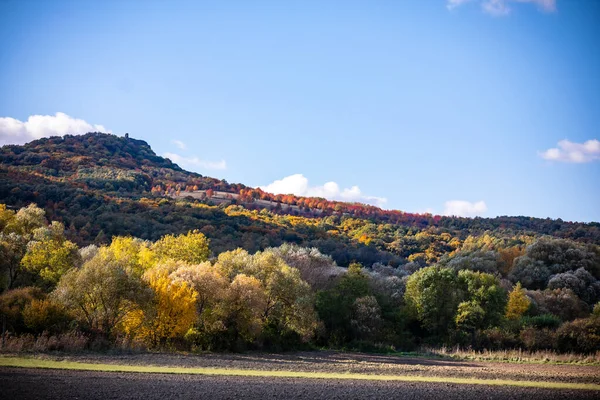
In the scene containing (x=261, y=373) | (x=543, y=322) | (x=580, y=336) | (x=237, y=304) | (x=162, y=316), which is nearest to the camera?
(x=261, y=373)

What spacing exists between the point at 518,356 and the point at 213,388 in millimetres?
39505

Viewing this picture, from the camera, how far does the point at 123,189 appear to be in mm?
172875

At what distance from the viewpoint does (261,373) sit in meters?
33.0

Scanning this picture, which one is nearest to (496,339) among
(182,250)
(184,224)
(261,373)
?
(261,373)

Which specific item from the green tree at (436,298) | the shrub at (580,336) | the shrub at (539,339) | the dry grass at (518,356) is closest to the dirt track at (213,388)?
the dry grass at (518,356)

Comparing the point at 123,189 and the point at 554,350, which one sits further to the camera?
the point at 123,189

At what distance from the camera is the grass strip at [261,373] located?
96.0 ft

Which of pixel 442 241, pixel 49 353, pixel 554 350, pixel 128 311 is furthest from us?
pixel 442 241

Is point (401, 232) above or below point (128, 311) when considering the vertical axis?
above

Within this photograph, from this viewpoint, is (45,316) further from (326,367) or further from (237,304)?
(326,367)

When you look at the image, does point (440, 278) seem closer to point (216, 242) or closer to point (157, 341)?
point (157, 341)

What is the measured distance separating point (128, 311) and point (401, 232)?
14892 cm

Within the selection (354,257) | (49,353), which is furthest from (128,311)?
(354,257)

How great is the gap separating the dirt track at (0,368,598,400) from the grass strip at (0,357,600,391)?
63.2 inches
